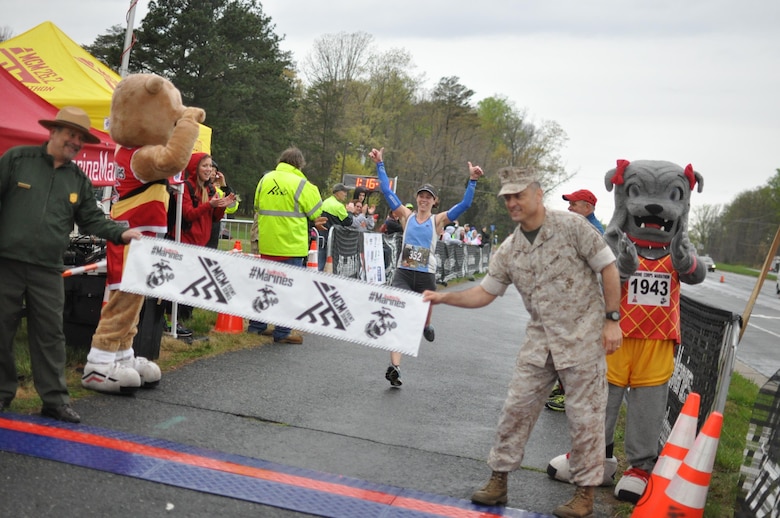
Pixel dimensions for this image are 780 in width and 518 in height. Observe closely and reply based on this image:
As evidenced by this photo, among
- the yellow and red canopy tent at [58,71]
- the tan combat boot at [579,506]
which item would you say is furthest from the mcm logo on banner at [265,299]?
the yellow and red canopy tent at [58,71]

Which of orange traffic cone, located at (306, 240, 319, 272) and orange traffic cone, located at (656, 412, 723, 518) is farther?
orange traffic cone, located at (306, 240, 319, 272)

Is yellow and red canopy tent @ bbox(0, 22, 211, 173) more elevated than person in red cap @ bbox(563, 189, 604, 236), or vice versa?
yellow and red canopy tent @ bbox(0, 22, 211, 173)

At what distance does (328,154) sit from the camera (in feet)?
191

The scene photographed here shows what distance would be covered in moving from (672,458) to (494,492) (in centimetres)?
103

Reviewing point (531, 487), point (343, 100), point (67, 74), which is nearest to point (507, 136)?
point (343, 100)

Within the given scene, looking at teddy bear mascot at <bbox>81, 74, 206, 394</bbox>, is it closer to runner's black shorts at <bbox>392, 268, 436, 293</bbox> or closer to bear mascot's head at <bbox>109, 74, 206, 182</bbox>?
bear mascot's head at <bbox>109, 74, 206, 182</bbox>

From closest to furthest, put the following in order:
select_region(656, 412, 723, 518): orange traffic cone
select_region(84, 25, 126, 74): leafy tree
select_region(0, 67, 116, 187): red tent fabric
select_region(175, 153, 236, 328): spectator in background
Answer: select_region(656, 412, 723, 518): orange traffic cone → select_region(0, 67, 116, 187): red tent fabric → select_region(175, 153, 236, 328): spectator in background → select_region(84, 25, 126, 74): leafy tree

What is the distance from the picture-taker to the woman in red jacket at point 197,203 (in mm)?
8156

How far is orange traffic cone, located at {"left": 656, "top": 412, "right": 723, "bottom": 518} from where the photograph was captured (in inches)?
157

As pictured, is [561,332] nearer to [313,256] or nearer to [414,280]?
[414,280]

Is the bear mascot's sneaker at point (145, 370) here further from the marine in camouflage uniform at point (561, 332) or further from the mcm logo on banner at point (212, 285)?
the marine in camouflage uniform at point (561, 332)

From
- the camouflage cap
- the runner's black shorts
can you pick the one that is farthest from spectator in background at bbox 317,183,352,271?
the camouflage cap

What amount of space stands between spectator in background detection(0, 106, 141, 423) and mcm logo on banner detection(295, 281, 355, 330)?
5.48ft

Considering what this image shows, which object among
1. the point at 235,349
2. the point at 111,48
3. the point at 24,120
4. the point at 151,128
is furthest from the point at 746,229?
the point at 151,128
